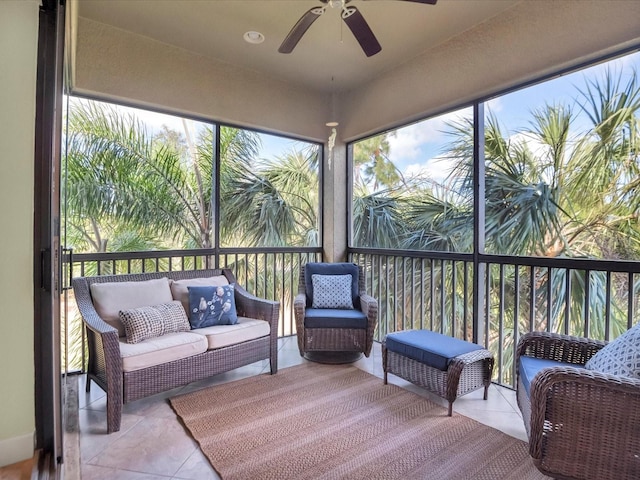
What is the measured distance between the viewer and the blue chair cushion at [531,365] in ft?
6.30

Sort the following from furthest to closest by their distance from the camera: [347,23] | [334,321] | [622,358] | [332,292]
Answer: [332,292], [334,321], [347,23], [622,358]

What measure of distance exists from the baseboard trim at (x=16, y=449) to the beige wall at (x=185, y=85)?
8.72ft

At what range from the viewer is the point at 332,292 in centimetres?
362

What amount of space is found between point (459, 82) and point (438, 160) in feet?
2.50

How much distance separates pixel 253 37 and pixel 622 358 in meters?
3.58

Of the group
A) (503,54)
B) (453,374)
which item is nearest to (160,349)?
(453,374)

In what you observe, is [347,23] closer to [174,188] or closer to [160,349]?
[174,188]

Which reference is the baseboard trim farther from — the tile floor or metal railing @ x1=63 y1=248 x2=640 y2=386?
metal railing @ x1=63 y1=248 x2=640 y2=386

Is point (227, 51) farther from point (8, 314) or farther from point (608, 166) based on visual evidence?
point (608, 166)

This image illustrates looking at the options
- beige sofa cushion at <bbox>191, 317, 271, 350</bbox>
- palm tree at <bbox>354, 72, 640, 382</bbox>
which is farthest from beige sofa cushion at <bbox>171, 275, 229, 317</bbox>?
palm tree at <bbox>354, 72, 640, 382</bbox>

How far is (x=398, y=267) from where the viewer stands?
3912mm

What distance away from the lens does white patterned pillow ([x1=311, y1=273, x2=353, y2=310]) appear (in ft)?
11.8

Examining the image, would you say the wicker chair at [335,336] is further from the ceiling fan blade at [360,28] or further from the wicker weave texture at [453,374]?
the ceiling fan blade at [360,28]


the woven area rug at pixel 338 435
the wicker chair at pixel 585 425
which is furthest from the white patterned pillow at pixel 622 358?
the woven area rug at pixel 338 435
